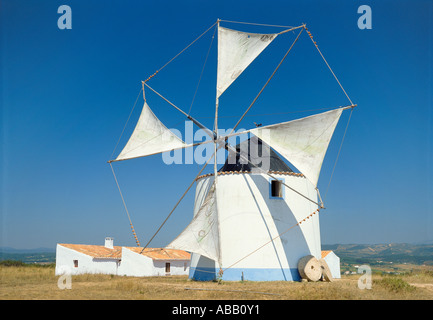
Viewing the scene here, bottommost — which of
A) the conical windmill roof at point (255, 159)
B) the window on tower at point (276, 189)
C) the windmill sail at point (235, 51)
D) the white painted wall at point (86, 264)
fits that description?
the white painted wall at point (86, 264)

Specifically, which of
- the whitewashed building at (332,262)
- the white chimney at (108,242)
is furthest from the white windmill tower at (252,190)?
the white chimney at (108,242)

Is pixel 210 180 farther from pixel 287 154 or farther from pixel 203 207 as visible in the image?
pixel 287 154

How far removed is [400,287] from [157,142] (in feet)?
39.7

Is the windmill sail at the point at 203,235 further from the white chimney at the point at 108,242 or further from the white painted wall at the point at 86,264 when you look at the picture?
A: the white chimney at the point at 108,242

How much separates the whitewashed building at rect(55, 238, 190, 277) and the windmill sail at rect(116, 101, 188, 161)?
14198 mm

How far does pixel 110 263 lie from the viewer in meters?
35.2

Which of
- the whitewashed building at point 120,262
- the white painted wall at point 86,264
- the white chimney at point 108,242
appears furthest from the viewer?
the white chimney at point 108,242

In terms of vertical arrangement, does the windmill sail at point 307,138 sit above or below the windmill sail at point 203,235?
above

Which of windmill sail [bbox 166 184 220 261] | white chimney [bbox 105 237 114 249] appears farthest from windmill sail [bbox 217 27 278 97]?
white chimney [bbox 105 237 114 249]

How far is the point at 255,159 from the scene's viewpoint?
2170 centimetres

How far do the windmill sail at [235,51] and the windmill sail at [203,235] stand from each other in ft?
16.9

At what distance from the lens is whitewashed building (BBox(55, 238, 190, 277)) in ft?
111

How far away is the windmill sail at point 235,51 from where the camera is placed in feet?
63.3
